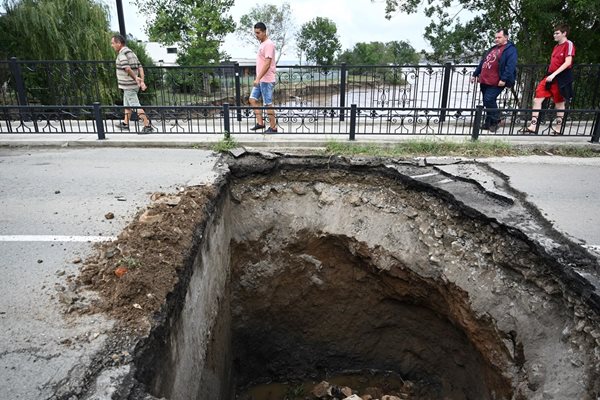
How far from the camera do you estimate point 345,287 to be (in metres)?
6.39

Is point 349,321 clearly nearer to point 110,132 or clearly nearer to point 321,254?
point 321,254

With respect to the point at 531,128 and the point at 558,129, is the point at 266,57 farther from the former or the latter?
the point at 558,129

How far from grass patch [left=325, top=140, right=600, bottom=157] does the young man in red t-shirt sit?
81cm

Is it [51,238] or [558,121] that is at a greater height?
[558,121]

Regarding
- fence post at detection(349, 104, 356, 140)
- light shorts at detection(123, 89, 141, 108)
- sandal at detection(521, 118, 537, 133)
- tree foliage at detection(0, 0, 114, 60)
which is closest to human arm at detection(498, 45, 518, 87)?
sandal at detection(521, 118, 537, 133)

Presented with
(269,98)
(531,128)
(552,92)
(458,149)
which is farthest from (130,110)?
(552,92)

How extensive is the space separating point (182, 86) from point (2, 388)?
29.5ft

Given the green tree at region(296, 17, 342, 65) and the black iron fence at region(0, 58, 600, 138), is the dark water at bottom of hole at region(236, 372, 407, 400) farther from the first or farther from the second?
the green tree at region(296, 17, 342, 65)

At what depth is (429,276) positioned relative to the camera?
16.8 ft

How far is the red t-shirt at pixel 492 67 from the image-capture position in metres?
7.84

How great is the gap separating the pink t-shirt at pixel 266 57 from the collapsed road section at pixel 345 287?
235 cm

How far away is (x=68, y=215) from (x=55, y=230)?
1.33 feet

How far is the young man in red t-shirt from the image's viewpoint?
754 centimetres

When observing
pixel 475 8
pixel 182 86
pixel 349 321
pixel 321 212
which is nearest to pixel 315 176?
pixel 321 212
